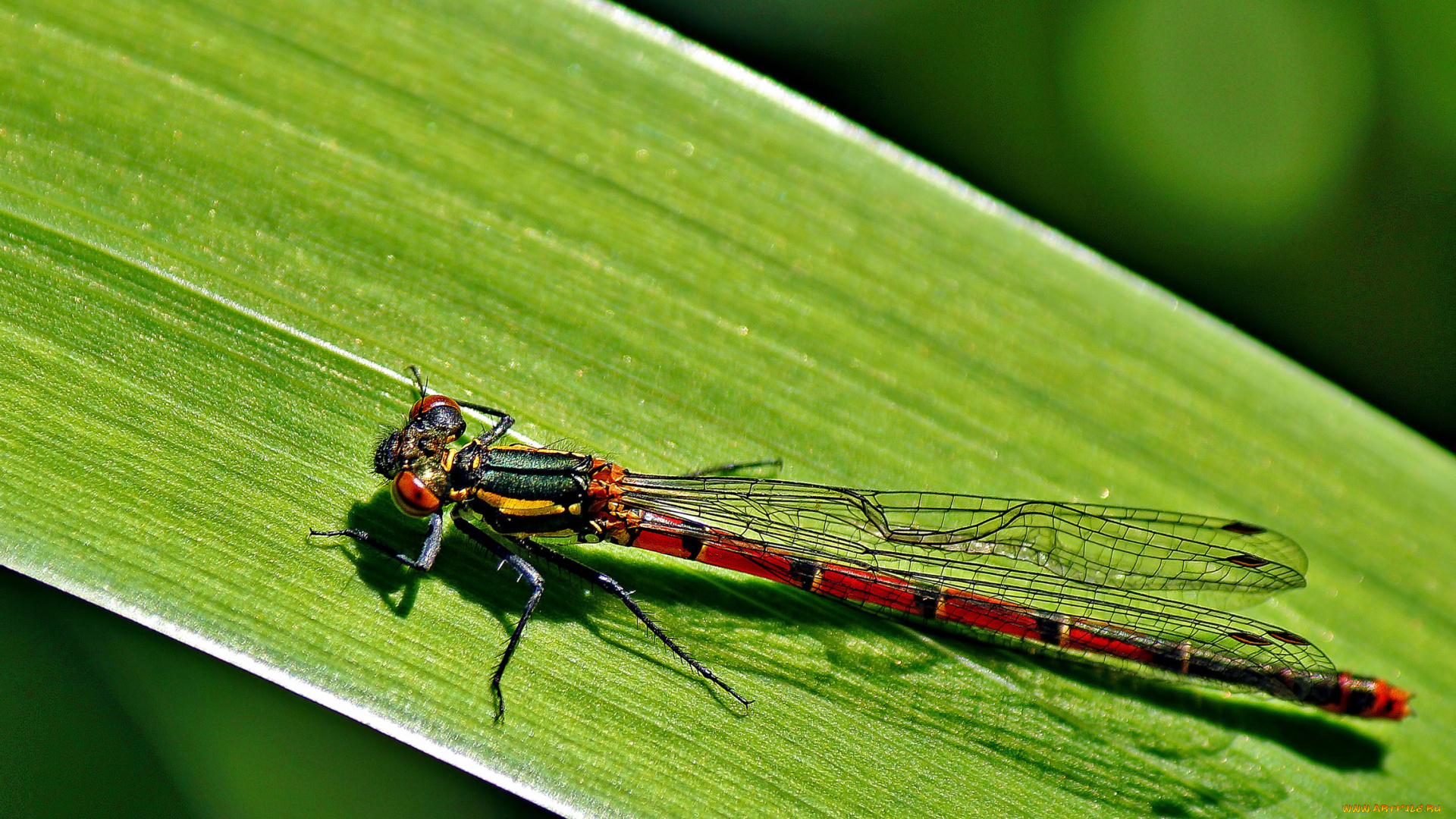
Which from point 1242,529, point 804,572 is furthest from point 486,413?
point 1242,529

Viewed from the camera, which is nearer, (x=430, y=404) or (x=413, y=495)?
(x=413, y=495)

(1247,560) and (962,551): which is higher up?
(1247,560)

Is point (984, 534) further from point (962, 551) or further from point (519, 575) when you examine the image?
point (519, 575)

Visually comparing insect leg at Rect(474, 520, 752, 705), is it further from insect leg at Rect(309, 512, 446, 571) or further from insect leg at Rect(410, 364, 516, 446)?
insect leg at Rect(410, 364, 516, 446)

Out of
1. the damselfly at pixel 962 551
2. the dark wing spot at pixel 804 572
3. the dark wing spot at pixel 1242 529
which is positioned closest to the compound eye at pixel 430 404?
the damselfly at pixel 962 551

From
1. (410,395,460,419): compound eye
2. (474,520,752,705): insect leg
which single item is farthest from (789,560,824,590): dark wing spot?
(410,395,460,419): compound eye

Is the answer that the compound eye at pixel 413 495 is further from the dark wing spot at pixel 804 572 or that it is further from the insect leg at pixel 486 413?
the dark wing spot at pixel 804 572
